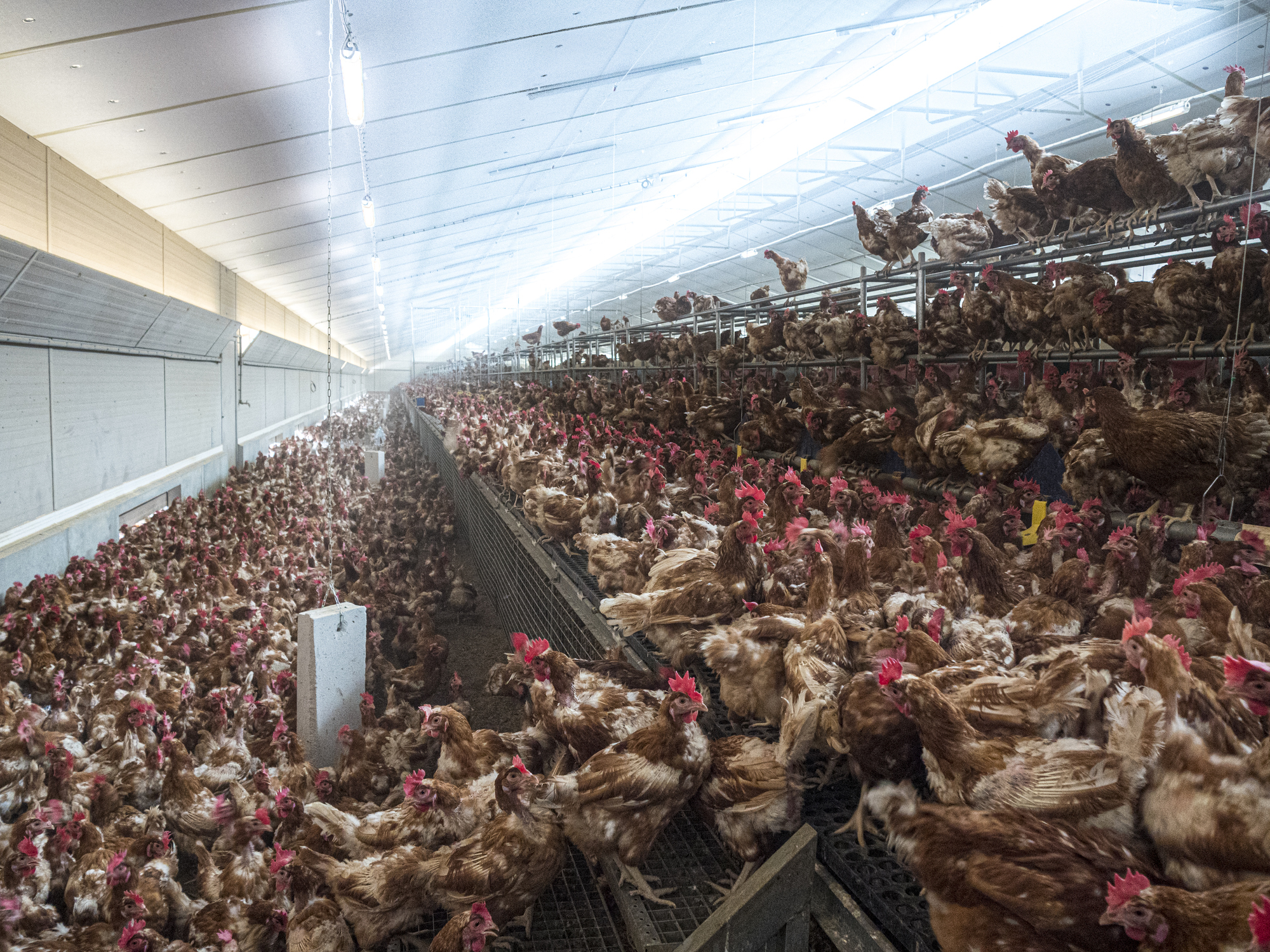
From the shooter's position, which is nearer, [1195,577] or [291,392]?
[1195,577]

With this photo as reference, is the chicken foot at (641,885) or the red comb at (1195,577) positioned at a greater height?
the red comb at (1195,577)

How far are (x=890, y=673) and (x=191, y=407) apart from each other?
1193 centimetres

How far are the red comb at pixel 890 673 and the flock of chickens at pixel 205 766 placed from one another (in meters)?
1.00

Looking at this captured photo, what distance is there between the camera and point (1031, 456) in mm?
3383

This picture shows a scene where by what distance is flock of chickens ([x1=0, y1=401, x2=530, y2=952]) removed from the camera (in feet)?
7.39

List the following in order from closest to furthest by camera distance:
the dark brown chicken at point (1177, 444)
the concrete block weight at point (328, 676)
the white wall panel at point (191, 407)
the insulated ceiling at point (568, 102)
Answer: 1. the dark brown chicken at point (1177, 444)
2. the concrete block weight at point (328, 676)
3. the insulated ceiling at point (568, 102)
4. the white wall panel at point (191, 407)

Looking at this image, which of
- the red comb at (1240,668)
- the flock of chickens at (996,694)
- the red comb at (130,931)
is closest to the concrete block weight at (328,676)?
the red comb at (130,931)

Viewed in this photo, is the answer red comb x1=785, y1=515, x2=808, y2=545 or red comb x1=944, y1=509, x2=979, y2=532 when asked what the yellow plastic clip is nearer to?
red comb x1=944, y1=509, x2=979, y2=532

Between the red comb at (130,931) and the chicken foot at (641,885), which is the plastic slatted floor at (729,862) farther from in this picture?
the red comb at (130,931)

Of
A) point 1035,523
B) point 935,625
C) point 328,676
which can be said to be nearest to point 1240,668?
point 935,625

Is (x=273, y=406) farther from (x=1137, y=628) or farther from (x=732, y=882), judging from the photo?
(x=1137, y=628)

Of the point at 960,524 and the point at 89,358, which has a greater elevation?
the point at 89,358

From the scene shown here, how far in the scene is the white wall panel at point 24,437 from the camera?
5.63m

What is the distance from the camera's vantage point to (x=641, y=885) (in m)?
1.56
